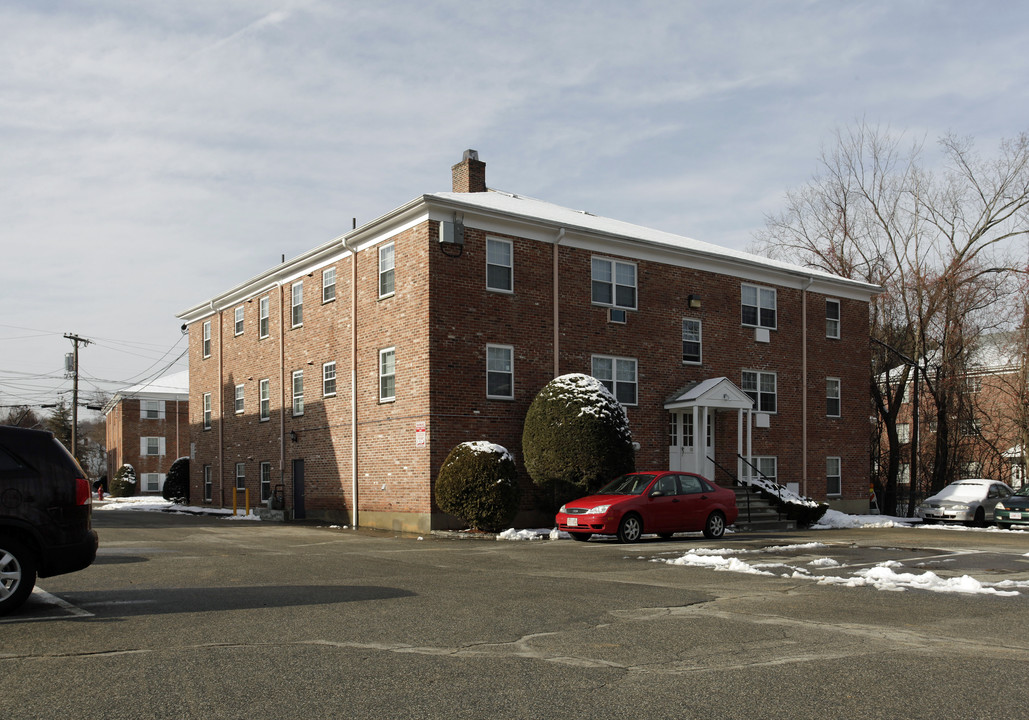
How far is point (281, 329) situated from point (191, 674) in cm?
2415

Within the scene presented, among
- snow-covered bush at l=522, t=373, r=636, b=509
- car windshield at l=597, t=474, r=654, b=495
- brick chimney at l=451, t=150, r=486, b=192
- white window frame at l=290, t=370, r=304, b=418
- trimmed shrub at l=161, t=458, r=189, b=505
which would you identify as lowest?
trimmed shrub at l=161, t=458, r=189, b=505

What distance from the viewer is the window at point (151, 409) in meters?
62.0

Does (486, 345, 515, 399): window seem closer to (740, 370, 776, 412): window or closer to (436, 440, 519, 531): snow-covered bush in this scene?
(436, 440, 519, 531): snow-covered bush

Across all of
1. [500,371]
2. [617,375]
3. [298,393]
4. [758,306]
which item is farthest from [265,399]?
[758,306]

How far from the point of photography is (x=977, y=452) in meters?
43.5

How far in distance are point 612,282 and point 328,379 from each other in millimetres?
8429

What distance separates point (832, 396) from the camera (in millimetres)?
31547

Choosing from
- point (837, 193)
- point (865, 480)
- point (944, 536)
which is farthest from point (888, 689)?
point (837, 193)

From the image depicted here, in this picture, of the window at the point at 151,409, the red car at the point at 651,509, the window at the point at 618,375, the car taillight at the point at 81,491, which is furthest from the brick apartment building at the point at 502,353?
the window at the point at 151,409

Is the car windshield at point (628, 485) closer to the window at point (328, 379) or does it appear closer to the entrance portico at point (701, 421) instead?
the entrance portico at point (701, 421)

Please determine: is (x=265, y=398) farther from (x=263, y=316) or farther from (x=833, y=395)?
(x=833, y=395)

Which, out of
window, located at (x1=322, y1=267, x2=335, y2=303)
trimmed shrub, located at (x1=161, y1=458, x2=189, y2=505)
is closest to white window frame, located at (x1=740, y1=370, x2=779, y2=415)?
window, located at (x1=322, y1=267, x2=335, y2=303)

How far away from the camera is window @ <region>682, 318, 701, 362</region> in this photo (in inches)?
1070

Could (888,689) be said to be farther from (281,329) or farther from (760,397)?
(281,329)
